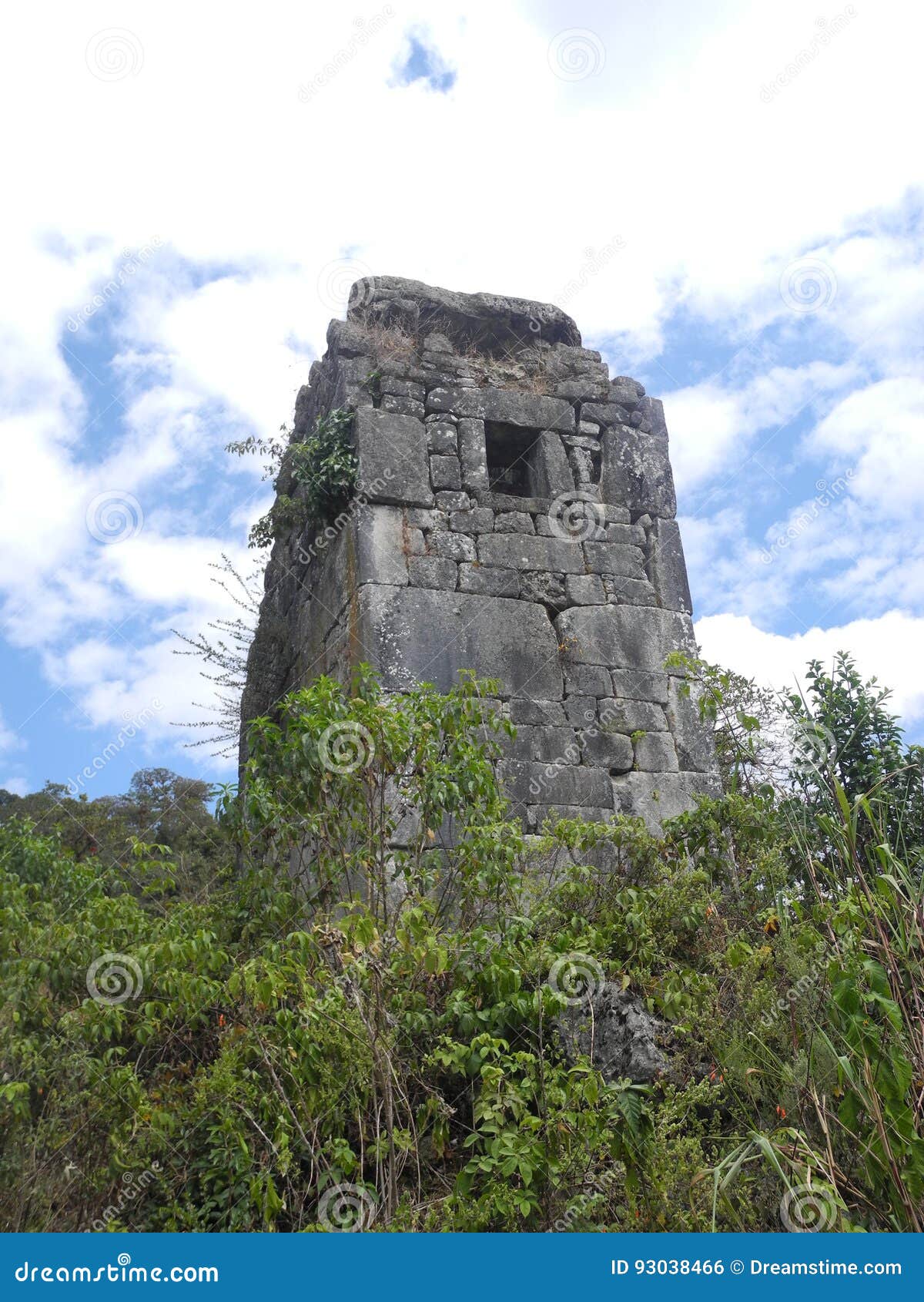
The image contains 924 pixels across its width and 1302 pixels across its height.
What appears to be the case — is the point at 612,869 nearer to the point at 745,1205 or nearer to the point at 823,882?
the point at 823,882

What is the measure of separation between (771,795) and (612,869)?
849 mm

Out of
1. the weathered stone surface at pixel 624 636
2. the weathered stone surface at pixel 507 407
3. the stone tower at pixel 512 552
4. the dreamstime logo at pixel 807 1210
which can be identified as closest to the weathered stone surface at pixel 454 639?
the stone tower at pixel 512 552

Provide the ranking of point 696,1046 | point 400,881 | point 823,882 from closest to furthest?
1. point 696,1046
2. point 823,882
3. point 400,881

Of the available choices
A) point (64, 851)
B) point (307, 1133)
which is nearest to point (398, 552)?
point (64, 851)

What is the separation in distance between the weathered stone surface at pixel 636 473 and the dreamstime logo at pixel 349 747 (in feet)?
9.79

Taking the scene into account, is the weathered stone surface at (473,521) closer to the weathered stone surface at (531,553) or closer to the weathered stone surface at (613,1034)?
the weathered stone surface at (531,553)

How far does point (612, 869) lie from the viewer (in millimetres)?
5383

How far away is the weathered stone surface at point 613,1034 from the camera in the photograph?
3916 mm

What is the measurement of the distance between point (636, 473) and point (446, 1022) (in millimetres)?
3980

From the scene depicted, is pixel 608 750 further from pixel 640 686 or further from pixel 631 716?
pixel 640 686
